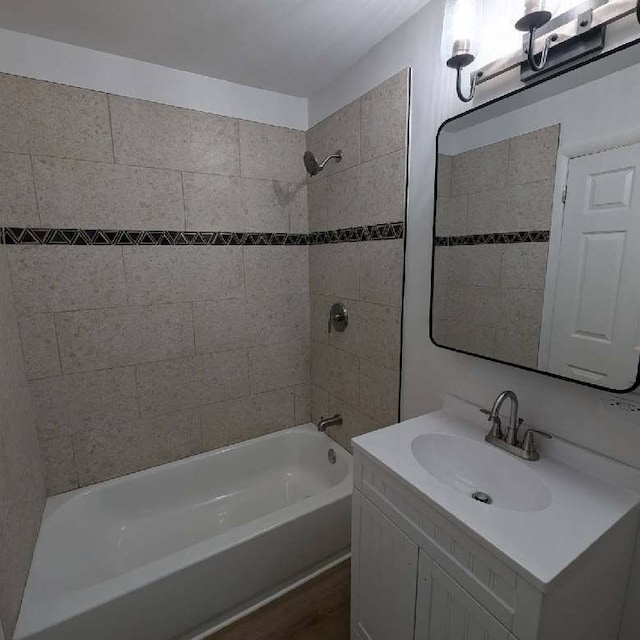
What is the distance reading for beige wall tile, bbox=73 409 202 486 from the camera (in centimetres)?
181

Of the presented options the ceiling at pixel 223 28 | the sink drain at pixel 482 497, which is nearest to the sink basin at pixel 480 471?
the sink drain at pixel 482 497

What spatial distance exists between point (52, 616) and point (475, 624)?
4.25ft

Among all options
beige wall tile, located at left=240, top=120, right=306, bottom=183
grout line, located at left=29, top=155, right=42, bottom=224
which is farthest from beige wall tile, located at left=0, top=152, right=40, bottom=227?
beige wall tile, located at left=240, top=120, right=306, bottom=183

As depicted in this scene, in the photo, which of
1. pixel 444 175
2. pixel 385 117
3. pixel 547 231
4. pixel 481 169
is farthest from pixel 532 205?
pixel 385 117

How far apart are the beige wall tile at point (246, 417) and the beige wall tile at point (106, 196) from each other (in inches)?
42.2

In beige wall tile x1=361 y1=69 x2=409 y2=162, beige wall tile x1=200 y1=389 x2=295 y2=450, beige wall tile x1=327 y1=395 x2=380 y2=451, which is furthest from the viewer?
beige wall tile x1=200 y1=389 x2=295 y2=450

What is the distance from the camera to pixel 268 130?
2021 mm

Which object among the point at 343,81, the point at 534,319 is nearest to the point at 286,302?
the point at 343,81

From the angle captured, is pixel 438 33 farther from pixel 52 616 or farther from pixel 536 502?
pixel 52 616

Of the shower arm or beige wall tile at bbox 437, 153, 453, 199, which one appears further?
the shower arm

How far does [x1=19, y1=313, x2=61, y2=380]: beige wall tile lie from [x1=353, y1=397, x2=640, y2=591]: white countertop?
1.47 meters

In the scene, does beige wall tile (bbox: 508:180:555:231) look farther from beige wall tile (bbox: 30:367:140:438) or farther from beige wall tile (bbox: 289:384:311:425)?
beige wall tile (bbox: 30:367:140:438)

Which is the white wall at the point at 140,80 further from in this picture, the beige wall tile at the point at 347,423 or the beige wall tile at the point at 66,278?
the beige wall tile at the point at 347,423

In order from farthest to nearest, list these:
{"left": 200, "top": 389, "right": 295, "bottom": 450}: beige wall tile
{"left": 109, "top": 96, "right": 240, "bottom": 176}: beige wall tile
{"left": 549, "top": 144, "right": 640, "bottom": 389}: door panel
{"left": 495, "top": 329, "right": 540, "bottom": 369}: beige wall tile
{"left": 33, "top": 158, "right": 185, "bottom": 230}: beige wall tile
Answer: {"left": 200, "top": 389, "right": 295, "bottom": 450}: beige wall tile
{"left": 109, "top": 96, "right": 240, "bottom": 176}: beige wall tile
{"left": 33, "top": 158, "right": 185, "bottom": 230}: beige wall tile
{"left": 495, "top": 329, "right": 540, "bottom": 369}: beige wall tile
{"left": 549, "top": 144, "right": 640, "bottom": 389}: door panel
